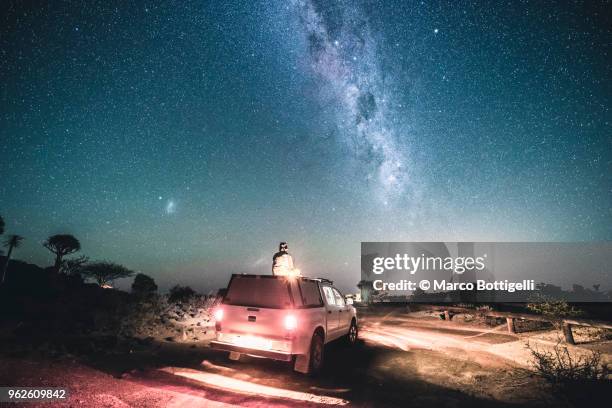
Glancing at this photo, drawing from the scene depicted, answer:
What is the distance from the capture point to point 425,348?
9.37m

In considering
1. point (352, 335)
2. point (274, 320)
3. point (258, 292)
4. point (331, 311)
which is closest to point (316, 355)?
point (331, 311)

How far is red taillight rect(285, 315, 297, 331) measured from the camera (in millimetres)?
5770

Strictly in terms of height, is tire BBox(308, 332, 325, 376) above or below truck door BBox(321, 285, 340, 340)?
below

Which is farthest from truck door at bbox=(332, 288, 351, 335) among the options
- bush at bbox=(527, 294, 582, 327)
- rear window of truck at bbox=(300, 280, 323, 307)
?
bush at bbox=(527, 294, 582, 327)

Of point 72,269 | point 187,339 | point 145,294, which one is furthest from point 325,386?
point 72,269

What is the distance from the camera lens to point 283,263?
858 cm

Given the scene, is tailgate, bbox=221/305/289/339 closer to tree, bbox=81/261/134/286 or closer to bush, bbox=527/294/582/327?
bush, bbox=527/294/582/327

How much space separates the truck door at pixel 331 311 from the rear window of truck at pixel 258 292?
4.98 feet

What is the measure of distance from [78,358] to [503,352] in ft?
34.3

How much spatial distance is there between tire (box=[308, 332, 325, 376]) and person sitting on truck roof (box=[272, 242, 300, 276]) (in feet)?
7.08

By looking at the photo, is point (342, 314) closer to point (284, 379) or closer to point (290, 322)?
point (284, 379)

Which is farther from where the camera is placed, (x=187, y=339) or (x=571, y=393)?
(x=187, y=339)

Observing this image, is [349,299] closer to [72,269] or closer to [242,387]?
[242,387]

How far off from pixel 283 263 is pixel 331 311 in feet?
6.19
